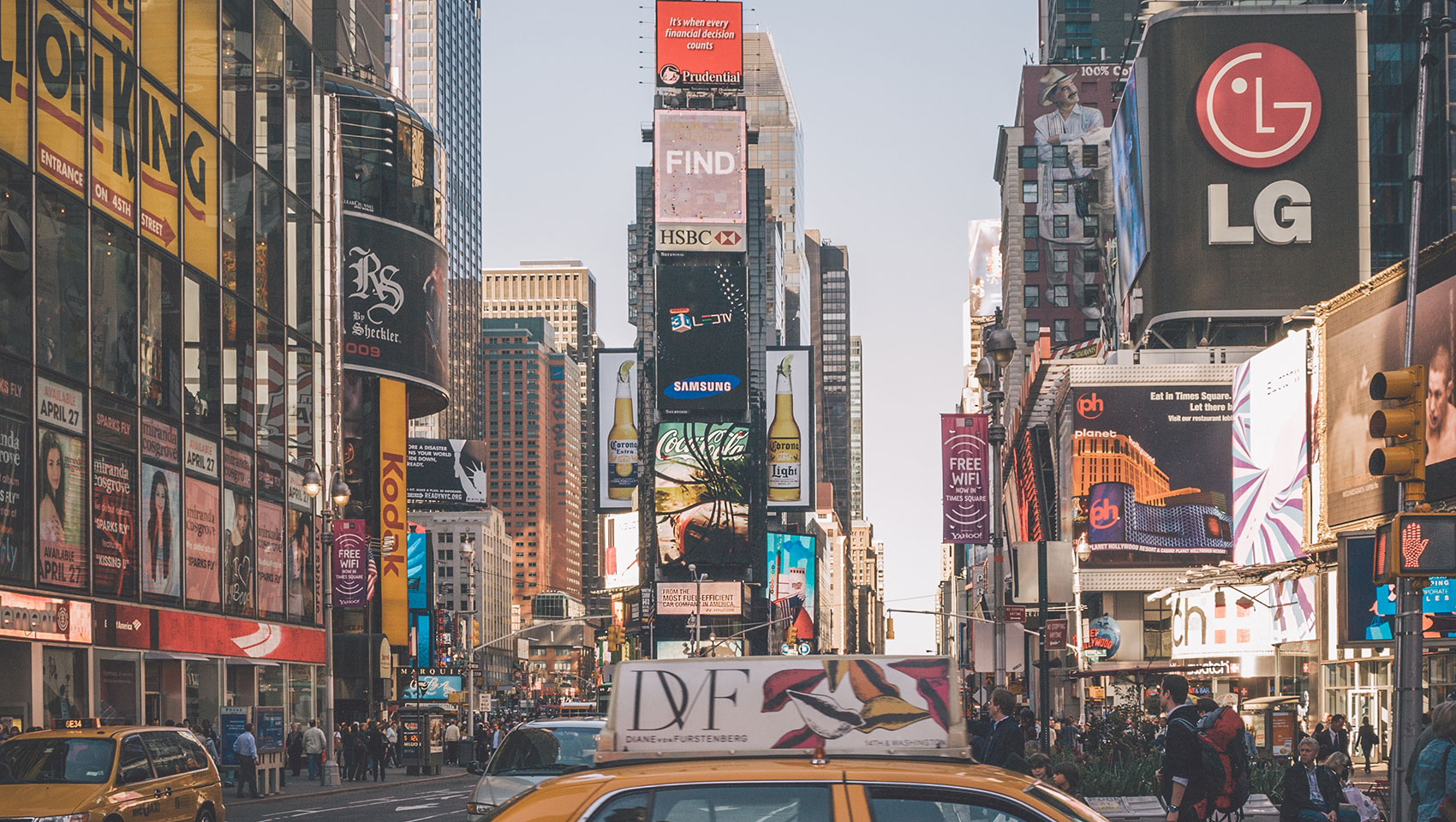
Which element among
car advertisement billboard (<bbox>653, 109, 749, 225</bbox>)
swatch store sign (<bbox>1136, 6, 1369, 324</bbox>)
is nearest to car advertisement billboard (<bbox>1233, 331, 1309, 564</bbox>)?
swatch store sign (<bbox>1136, 6, 1369, 324</bbox>)

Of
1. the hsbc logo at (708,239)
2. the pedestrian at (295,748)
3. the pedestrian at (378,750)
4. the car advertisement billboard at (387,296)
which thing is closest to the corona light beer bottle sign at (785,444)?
the hsbc logo at (708,239)

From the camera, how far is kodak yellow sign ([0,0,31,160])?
34.3 m

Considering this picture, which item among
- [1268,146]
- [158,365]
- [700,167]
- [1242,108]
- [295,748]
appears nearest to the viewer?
[158,365]

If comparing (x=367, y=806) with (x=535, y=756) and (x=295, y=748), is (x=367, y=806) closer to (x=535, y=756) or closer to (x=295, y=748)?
(x=535, y=756)

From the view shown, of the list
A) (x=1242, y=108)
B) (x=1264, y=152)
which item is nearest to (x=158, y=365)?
(x=1242, y=108)

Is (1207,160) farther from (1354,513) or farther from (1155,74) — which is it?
(1354,513)

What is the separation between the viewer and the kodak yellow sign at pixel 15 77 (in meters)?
34.3

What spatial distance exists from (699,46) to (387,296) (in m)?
82.9

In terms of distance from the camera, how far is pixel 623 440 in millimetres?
142750

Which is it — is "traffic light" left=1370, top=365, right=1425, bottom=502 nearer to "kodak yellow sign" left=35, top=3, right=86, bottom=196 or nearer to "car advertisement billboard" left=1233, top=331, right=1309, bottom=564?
"kodak yellow sign" left=35, top=3, right=86, bottom=196

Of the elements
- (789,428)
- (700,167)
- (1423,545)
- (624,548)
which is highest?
(700,167)

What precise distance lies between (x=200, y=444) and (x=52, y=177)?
382 inches

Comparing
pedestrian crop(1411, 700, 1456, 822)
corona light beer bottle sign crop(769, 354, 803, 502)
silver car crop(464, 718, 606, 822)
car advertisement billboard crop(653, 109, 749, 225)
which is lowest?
silver car crop(464, 718, 606, 822)

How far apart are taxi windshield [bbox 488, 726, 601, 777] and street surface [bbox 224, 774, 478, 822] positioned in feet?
29.7
